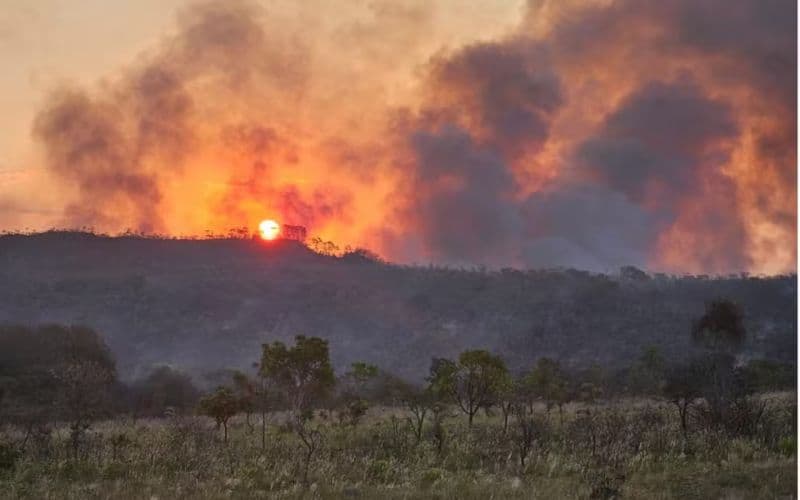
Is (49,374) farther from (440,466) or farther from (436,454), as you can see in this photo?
(440,466)

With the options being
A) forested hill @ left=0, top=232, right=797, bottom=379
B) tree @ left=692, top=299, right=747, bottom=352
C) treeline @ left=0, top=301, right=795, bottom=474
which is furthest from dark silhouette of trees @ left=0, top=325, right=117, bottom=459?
forested hill @ left=0, top=232, right=797, bottom=379

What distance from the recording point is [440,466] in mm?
19719

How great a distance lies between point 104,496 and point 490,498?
25.6ft

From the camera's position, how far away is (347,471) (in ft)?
60.2

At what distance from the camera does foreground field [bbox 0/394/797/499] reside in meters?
15.6

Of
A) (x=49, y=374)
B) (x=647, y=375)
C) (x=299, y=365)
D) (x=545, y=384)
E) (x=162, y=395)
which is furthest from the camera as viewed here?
(x=647, y=375)

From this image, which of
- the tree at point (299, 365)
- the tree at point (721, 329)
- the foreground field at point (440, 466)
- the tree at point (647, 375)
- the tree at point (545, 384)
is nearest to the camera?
the foreground field at point (440, 466)

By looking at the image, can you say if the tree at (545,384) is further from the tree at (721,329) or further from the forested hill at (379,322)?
the forested hill at (379,322)

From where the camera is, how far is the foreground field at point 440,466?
51.2 ft

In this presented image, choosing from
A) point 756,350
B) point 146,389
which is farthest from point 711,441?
point 756,350

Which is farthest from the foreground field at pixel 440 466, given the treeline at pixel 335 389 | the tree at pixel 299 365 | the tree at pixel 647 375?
the tree at pixel 647 375

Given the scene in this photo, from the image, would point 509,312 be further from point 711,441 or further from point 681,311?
point 711,441

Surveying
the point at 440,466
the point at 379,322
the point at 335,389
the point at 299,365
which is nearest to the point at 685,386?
the point at 440,466

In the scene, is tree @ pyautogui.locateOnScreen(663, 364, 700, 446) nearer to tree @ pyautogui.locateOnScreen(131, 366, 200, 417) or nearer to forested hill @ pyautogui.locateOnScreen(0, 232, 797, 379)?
tree @ pyautogui.locateOnScreen(131, 366, 200, 417)
